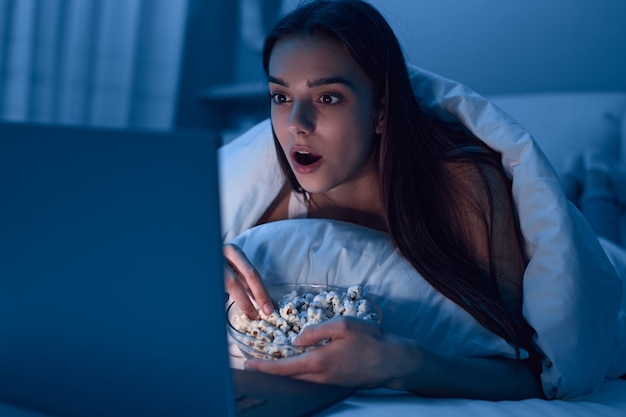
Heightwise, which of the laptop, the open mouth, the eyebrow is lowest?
the laptop

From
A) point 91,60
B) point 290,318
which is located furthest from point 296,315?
point 91,60

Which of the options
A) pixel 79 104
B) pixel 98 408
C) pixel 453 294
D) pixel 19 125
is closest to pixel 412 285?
pixel 453 294

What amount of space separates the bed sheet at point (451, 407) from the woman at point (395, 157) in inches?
4.5

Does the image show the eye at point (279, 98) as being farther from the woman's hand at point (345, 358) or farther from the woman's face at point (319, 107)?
the woman's hand at point (345, 358)

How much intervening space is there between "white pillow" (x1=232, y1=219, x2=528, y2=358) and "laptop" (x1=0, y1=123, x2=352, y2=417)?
0.50 meters

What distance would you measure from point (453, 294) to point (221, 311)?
596mm

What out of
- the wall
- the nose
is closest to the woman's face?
the nose

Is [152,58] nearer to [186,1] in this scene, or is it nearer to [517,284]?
[186,1]

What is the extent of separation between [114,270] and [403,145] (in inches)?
30.0

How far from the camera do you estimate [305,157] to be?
1.11 m

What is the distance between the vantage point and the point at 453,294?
952 millimetres

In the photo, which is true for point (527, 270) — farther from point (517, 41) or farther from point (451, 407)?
point (517, 41)

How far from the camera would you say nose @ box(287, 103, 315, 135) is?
3.44 ft

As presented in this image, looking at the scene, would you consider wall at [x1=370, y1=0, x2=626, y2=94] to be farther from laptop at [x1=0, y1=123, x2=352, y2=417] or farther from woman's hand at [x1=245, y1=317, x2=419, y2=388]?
laptop at [x1=0, y1=123, x2=352, y2=417]
